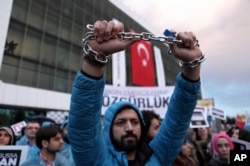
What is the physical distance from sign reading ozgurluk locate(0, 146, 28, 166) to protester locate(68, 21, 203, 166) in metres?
1.54

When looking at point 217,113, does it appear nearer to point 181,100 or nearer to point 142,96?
point 142,96

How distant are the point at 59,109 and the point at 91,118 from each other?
51.1 ft

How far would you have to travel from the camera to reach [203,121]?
5.55m

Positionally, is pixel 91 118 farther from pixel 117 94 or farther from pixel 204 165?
pixel 117 94

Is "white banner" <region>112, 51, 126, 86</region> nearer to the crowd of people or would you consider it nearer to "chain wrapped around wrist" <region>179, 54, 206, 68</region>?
the crowd of people

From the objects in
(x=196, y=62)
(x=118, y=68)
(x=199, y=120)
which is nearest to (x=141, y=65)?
(x=118, y=68)

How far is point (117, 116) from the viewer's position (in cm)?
133

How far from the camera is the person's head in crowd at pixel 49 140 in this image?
2.81 metres

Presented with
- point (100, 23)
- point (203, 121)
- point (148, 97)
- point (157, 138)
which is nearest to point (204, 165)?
point (203, 121)

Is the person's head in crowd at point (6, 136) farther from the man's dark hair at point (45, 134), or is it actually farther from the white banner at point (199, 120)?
the white banner at point (199, 120)

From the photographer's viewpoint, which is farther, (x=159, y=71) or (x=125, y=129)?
(x=159, y=71)

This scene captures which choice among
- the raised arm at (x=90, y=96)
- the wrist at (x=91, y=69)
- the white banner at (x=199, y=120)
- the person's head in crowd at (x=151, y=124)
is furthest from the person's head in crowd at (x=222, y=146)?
the wrist at (x=91, y=69)

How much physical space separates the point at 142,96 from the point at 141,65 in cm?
610

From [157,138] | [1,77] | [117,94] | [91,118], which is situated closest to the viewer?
[91,118]
